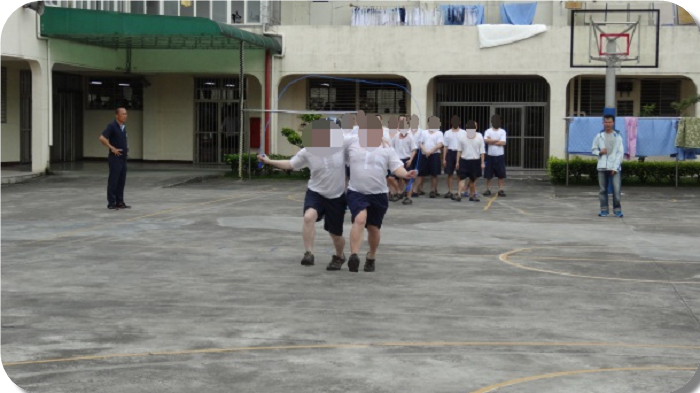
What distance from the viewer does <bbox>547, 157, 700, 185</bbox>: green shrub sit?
2717 cm

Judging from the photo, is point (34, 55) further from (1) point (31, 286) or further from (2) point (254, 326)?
(2) point (254, 326)

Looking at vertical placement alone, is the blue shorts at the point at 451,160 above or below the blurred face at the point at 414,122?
below

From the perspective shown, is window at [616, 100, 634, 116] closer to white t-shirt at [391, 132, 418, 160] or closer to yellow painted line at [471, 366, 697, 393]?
white t-shirt at [391, 132, 418, 160]

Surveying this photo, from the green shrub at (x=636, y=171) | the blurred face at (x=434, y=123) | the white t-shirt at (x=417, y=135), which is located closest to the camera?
the blurred face at (x=434, y=123)

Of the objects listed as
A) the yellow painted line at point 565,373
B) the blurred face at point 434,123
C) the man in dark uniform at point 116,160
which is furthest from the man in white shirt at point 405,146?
the yellow painted line at point 565,373

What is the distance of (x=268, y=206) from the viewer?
20.2m

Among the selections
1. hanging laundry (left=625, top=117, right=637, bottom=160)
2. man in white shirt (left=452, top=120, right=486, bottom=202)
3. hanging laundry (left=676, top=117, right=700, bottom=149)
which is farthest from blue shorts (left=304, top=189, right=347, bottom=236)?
hanging laundry (left=676, top=117, right=700, bottom=149)

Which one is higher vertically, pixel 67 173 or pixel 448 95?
pixel 448 95

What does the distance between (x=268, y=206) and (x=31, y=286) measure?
33.0ft

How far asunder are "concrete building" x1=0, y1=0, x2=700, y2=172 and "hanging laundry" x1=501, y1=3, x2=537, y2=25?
26.6 inches

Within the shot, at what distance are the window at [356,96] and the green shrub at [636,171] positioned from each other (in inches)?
334

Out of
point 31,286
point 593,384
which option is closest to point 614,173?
point 31,286

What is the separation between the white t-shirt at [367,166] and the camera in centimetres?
1151

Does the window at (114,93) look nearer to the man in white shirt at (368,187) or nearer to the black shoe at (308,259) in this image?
the black shoe at (308,259)
